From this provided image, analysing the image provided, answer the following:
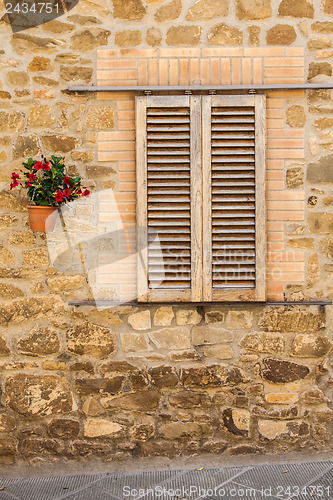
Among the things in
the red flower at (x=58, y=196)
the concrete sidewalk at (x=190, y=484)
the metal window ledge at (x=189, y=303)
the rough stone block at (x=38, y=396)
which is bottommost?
the concrete sidewalk at (x=190, y=484)

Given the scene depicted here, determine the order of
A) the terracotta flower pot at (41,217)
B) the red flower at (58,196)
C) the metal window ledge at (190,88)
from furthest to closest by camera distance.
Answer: the metal window ledge at (190,88) → the terracotta flower pot at (41,217) → the red flower at (58,196)

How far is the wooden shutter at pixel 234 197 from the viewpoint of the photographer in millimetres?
3393

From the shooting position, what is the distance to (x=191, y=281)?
341 cm

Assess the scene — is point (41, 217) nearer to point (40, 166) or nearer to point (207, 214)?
point (40, 166)

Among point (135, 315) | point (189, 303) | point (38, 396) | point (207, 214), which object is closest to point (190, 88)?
point (207, 214)

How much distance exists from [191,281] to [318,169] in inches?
49.7

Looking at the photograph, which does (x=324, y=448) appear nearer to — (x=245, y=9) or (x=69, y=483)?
(x=69, y=483)

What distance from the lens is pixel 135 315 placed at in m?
3.47

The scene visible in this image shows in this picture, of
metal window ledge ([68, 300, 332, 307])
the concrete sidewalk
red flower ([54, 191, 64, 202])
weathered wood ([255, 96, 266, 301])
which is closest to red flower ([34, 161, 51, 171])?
red flower ([54, 191, 64, 202])

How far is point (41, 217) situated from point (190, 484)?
2.14 m

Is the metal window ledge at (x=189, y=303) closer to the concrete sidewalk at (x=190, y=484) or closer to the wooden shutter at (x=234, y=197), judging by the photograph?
the wooden shutter at (x=234, y=197)

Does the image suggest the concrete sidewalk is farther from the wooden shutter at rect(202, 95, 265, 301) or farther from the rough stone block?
the wooden shutter at rect(202, 95, 265, 301)

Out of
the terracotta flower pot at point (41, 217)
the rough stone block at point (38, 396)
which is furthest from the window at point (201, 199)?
the rough stone block at point (38, 396)

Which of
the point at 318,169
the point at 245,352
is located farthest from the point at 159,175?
the point at 245,352
